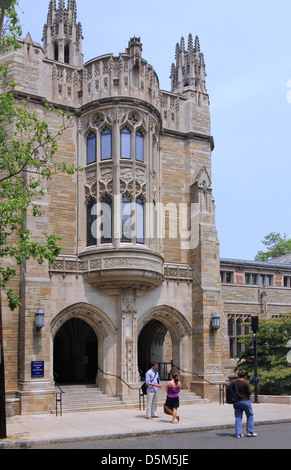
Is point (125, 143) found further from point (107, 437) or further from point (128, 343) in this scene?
point (107, 437)

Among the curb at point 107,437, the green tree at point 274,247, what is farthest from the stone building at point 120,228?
the green tree at point 274,247

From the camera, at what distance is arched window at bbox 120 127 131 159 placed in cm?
2247

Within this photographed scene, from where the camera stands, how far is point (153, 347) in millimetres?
27453

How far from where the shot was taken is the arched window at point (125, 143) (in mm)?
22469

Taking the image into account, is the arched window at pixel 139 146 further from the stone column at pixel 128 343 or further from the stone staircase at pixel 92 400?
the stone staircase at pixel 92 400

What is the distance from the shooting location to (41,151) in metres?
21.3

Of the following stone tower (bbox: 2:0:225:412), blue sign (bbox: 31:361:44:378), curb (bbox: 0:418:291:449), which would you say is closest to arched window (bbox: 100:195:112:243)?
stone tower (bbox: 2:0:225:412)

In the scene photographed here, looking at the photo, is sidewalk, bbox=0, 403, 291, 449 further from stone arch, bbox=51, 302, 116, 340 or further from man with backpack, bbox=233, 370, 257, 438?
stone arch, bbox=51, 302, 116, 340

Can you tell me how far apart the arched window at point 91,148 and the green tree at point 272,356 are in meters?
10.5

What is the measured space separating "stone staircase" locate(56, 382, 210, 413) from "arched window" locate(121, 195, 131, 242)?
5.95m

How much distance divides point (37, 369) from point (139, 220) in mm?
7087

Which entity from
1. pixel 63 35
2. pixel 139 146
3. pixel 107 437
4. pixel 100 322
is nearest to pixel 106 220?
pixel 139 146
